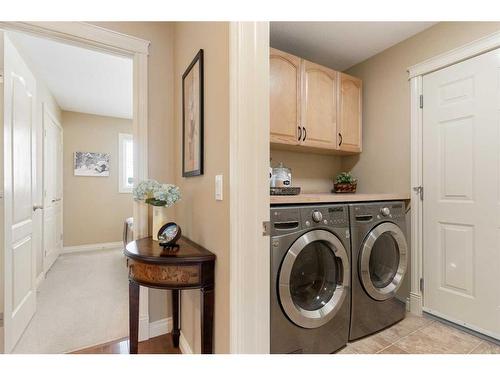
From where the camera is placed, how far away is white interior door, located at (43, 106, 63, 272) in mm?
3342

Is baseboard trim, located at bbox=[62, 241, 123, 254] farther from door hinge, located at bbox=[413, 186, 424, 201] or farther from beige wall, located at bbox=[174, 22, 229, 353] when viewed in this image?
door hinge, located at bbox=[413, 186, 424, 201]

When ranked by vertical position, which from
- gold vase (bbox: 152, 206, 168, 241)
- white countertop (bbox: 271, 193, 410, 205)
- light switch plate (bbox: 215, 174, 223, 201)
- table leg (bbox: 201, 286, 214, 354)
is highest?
light switch plate (bbox: 215, 174, 223, 201)

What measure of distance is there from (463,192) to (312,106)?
135 centimetres

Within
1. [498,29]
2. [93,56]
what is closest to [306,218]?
[498,29]

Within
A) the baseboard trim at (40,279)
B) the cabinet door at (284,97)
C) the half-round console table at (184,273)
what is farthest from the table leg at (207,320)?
the baseboard trim at (40,279)

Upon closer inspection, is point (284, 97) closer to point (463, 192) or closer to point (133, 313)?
point (463, 192)

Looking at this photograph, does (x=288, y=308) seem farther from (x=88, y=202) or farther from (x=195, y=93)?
(x=88, y=202)

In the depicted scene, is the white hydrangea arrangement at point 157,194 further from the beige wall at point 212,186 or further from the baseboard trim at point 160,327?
the baseboard trim at point 160,327

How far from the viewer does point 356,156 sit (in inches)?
109

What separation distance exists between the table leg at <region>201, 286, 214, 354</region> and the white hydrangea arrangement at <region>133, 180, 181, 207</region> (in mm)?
→ 574

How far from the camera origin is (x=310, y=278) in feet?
5.47

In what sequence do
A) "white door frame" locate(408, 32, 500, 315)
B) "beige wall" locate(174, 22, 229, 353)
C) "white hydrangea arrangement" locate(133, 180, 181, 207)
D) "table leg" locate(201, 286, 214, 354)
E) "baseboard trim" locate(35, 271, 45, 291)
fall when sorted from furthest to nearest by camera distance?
"baseboard trim" locate(35, 271, 45, 291), "white door frame" locate(408, 32, 500, 315), "white hydrangea arrangement" locate(133, 180, 181, 207), "table leg" locate(201, 286, 214, 354), "beige wall" locate(174, 22, 229, 353)

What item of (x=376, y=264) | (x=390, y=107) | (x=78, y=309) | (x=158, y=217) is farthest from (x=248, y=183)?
(x=78, y=309)

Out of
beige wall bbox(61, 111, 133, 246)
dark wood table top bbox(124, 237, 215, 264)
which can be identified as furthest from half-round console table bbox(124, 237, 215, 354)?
beige wall bbox(61, 111, 133, 246)
